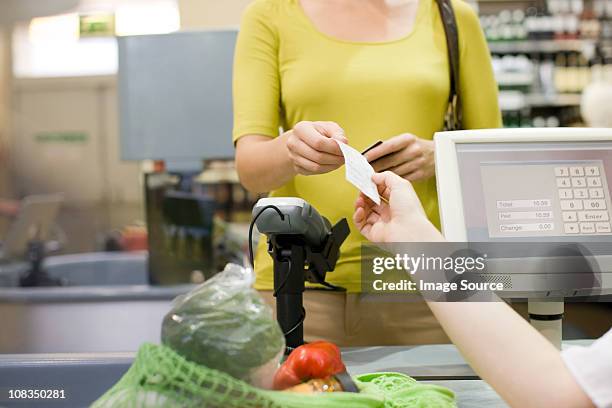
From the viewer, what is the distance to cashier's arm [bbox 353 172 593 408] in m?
0.86

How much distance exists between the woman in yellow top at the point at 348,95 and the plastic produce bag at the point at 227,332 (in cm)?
66

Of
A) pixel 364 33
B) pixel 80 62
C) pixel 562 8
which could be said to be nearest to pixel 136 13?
pixel 80 62

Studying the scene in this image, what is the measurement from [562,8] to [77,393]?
259 inches

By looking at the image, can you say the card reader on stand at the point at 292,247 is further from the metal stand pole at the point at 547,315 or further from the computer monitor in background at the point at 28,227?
the computer monitor in background at the point at 28,227

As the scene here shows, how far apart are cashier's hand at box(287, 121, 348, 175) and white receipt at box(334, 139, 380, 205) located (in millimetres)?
98

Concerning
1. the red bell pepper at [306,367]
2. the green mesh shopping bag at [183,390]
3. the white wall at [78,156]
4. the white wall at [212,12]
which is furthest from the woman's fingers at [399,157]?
the white wall at [78,156]

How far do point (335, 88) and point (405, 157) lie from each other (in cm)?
29

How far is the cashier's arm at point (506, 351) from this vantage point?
0.86 m

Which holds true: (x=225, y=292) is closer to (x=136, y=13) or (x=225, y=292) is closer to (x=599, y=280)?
(x=599, y=280)

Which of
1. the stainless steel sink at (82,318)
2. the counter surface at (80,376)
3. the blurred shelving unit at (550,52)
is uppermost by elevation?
the blurred shelving unit at (550,52)

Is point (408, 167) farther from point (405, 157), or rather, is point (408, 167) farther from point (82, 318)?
point (82, 318)

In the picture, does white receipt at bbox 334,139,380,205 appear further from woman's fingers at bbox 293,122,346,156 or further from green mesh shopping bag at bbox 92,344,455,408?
green mesh shopping bag at bbox 92,344,455,408

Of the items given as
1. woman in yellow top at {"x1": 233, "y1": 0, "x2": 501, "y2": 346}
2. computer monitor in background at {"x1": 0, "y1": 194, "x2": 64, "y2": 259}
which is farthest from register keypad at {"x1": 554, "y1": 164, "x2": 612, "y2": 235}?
computer monitor in background at {"x1": 0, "y1": 194, "x2": 64, "y2": 259}

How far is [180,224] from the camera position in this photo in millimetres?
3871
